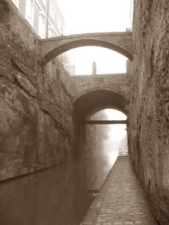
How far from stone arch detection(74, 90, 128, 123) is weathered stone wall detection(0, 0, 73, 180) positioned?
4.13 m

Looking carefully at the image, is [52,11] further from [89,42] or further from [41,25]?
[89,42]

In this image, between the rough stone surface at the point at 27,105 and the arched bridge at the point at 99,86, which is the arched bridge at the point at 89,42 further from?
the arched bridge at the point at 99,86

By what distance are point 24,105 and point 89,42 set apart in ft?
15.3

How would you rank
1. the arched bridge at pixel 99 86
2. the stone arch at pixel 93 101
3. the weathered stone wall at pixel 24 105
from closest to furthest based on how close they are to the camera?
1. the weathered stone wall at pixel 24 105
2. the arched bridge at pixel 99 86
3. the stone arch at pixel 93 101

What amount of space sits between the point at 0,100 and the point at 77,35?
17.9ft

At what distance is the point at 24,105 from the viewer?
8.84 metres

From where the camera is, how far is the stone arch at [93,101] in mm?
16550

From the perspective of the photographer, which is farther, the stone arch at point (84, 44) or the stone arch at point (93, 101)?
the stone arch at point (93, 101)

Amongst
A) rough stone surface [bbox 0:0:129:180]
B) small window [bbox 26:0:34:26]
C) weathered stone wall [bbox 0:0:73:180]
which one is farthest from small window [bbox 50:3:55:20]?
weathered stone wall [bbox 0:0:73:180]

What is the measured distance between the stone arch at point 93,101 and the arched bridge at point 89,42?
5.31 meters

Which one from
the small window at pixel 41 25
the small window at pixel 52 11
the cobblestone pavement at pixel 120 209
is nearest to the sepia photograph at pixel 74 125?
the cobblestone pavement at pixel 120 209

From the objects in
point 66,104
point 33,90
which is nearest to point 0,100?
point 33,90

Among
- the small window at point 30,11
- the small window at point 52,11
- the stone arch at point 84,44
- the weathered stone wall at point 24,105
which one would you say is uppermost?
the small window at point 52,11

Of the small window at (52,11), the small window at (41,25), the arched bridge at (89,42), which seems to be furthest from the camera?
the small window at (52,11)
